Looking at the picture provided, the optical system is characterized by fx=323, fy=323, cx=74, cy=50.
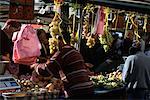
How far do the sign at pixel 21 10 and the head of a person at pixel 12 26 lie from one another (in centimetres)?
27

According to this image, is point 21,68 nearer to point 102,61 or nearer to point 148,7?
point 148,7

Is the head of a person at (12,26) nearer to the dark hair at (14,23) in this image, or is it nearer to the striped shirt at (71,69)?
the dark hair at (14,23)

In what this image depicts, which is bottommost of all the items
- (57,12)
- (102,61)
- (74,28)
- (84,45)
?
(102,61)

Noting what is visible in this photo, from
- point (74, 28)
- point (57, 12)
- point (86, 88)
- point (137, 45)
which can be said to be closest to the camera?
point (86, 88)

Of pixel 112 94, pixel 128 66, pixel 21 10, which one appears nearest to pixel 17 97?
pixel 21 10

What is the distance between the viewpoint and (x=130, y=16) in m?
5.92

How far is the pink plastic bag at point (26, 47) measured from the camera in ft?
11.9

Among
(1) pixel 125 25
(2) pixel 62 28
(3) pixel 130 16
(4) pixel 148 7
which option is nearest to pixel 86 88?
(2) pixel 62 28

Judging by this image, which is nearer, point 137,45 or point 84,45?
point 137,45

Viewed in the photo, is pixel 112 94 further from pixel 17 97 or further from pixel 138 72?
pixel 17 97

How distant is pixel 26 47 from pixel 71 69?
1.92 feet

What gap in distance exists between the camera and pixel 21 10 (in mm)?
3834

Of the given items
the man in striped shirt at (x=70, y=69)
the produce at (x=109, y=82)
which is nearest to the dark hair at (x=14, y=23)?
the man in striped shirt at (x=70, y=69)

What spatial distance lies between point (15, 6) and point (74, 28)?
1.60 meters
